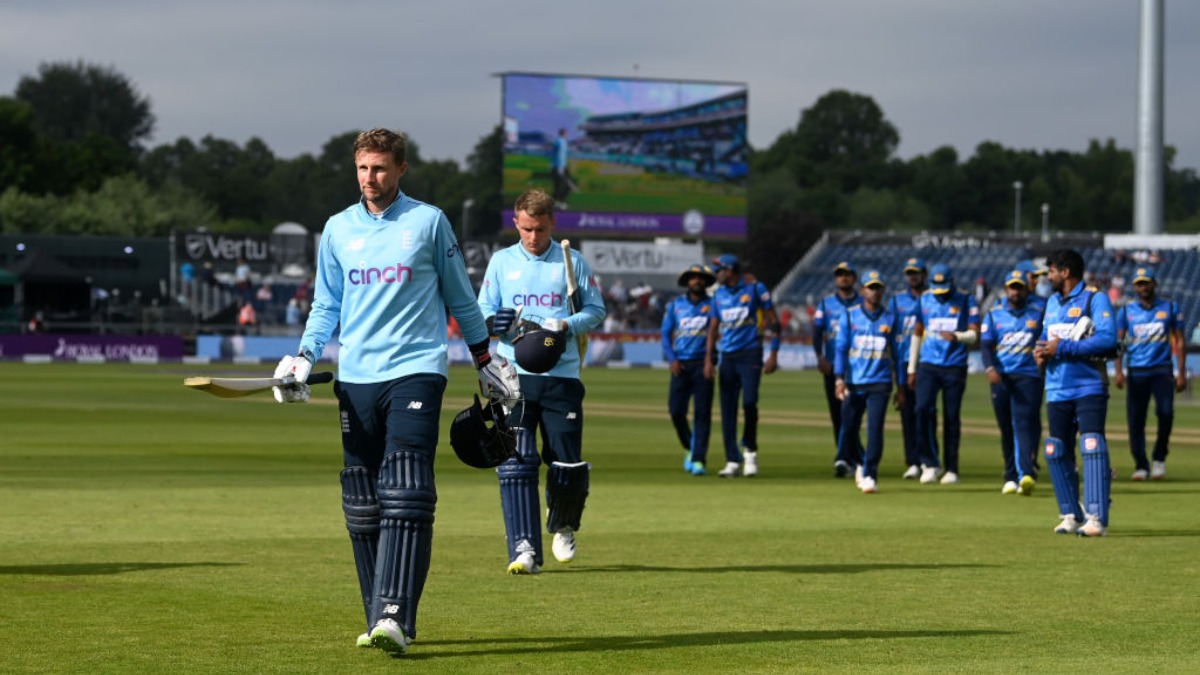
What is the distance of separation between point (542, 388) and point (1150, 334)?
35.3 feet

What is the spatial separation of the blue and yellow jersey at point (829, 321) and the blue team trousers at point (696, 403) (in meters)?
1.25

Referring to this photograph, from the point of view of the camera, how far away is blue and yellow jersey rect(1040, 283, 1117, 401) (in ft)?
42.4

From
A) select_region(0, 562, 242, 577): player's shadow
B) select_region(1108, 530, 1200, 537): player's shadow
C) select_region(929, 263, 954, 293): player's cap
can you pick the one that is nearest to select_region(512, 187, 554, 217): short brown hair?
select_region(0, 562, 242, 577): player's shadow

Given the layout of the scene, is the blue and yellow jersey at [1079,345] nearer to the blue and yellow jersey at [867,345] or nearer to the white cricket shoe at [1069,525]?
the white cricket shoe at [1069,525]

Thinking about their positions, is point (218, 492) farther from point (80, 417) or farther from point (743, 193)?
point (743, 193)

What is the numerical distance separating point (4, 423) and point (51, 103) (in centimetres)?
14543

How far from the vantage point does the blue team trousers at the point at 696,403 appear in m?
19.5

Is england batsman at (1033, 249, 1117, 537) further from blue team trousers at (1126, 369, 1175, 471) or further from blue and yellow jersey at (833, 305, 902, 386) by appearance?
blue team trousers at (1126, 369, 1175, 471)

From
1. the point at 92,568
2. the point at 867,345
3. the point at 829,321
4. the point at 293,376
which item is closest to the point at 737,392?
the point at 829,321

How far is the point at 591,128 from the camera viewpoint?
73688 millimetres

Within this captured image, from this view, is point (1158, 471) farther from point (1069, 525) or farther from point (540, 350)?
point (540, 350)

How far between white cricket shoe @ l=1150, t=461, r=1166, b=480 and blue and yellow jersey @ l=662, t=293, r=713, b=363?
15.1 feet

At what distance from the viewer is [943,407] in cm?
1861

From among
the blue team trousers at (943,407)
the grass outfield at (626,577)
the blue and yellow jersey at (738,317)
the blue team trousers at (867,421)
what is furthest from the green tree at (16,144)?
the blue team trousers at (943,407)
